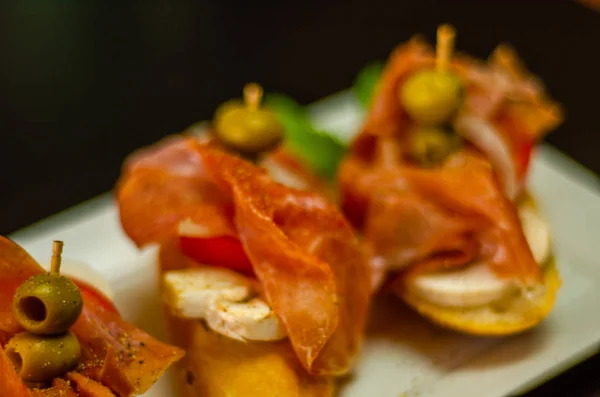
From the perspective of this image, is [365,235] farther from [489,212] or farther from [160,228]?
[160,228]

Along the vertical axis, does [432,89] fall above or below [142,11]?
above

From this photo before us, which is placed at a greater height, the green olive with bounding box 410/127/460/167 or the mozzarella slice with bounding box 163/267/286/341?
the green olive with bounding box 410/127/460/167

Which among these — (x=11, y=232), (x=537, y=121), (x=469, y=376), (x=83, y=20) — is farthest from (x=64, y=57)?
(x=469, y=376)

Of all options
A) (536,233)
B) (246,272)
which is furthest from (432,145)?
(246,272)

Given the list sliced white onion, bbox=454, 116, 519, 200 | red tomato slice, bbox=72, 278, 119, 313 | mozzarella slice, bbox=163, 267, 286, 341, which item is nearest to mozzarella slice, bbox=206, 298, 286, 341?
mozzarella slice, bbox=163, 267, 286, 341

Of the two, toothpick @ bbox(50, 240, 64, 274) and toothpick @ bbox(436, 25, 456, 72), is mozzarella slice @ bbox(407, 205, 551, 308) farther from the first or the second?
toothpick @ bbox(50, 240, 64, 274)

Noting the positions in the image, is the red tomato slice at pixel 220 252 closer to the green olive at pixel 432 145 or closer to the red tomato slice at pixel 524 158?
the green olive at pixel 432 145

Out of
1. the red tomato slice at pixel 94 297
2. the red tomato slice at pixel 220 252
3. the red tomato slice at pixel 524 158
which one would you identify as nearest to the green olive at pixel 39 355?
the red tomato slice at pixel 94 297
